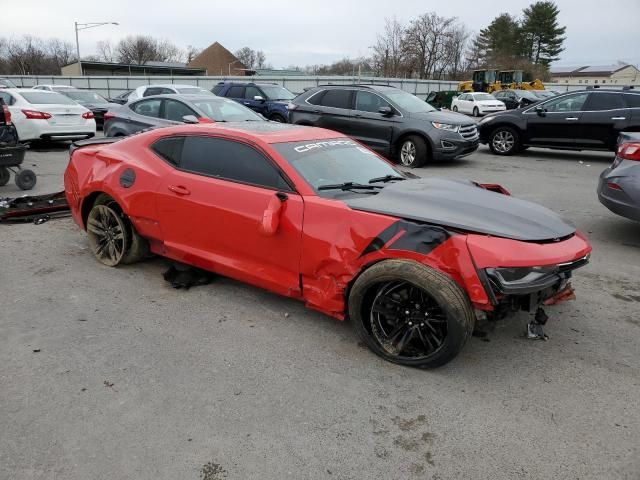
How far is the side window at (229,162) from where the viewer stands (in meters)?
3.88

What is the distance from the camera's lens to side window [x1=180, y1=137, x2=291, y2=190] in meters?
3.88

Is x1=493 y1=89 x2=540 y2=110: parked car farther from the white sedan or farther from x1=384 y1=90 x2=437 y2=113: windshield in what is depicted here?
x1=384 y1=90 x2=437 y2=113: windshield

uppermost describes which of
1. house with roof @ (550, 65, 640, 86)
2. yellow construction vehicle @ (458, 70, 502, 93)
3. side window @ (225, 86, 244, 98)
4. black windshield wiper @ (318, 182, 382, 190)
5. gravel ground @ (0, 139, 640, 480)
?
house with roof @ (550, 65, 640, 86)

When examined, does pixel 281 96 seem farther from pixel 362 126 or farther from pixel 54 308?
pixel 54 308

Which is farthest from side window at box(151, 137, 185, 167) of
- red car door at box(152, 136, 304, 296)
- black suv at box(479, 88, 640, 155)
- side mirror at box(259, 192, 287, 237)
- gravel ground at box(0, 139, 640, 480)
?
black suv at box(479, 88, 640, 155)

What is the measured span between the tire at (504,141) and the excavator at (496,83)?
31183 mm

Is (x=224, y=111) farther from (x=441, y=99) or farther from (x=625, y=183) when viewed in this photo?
(x=441, y=99)

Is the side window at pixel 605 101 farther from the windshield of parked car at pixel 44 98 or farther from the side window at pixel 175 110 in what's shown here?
the windshield of parked car at pixel 44 98

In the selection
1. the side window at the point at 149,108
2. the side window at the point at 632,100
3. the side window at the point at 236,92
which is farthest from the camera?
the side window at the point at 236,92

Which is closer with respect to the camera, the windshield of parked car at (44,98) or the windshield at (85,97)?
the windshield of parked car at (44,98)

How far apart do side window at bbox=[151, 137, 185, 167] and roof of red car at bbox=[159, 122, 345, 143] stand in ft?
0.31

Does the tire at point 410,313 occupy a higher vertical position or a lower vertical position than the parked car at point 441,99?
lower

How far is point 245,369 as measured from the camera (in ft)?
10.9

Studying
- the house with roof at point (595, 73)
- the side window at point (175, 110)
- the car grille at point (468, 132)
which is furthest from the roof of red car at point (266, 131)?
the house with roof at point (595, 73)
